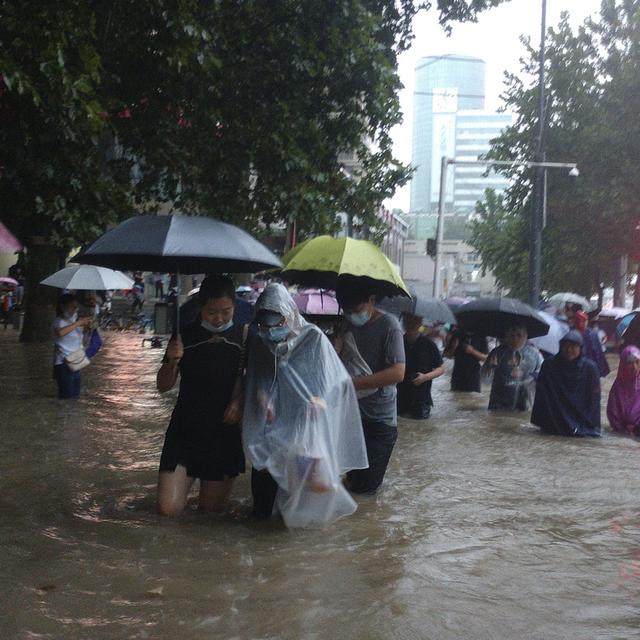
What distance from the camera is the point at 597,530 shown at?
676 cm

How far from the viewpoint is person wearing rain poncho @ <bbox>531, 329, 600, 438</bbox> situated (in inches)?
441

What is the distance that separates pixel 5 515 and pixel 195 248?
7.59 feet

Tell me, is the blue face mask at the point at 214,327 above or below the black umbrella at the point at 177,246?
below

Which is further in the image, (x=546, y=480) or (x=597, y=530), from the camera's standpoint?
(x=546, y=480)

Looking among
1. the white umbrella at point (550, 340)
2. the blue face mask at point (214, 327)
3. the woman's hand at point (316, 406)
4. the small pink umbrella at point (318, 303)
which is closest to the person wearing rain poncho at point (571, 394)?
the white umbrella at point (550, 340)

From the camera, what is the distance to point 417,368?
39.0 ft

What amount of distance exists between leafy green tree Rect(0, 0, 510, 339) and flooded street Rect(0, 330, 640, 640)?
4.57 m

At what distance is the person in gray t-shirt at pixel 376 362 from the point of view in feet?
22.3

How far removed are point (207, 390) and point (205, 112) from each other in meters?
10.9

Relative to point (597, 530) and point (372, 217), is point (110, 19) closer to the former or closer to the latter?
point (372, 217)

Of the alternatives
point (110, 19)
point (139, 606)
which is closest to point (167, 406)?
point (110, 19)

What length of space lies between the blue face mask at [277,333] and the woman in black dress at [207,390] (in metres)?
0.20

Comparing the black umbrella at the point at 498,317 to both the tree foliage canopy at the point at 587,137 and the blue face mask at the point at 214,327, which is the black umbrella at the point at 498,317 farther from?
the tree foliage canopy at the point at 587,137

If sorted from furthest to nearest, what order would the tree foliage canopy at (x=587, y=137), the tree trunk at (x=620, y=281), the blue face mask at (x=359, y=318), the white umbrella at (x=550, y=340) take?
the tree trunk at (x=620, y=281) < the tree foliage canopy at (x=587, y=137) < the white umbrella at (x=550, y=340) < the blue face mask at (x=359, y=318)
